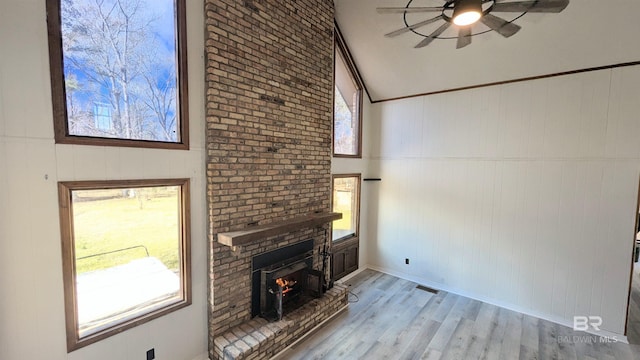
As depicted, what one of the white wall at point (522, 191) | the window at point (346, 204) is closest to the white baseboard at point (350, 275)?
the white wall at point (522, 191)

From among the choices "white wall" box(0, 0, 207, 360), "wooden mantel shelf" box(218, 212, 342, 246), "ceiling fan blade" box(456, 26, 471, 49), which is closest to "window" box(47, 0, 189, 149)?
"white wall" box(0, 0, 207, 360)

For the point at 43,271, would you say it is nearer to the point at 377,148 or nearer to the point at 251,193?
the point at 251,193

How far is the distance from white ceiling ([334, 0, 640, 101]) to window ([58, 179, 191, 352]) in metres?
3.61

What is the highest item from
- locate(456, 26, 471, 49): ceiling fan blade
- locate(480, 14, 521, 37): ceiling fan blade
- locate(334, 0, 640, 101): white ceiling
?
locate(334, 0, 640, 101): white ceiling

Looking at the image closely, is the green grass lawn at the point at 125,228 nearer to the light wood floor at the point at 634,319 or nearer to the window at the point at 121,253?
the window at the point at 121,253

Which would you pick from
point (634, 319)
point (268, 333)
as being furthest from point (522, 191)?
point (268, 333)

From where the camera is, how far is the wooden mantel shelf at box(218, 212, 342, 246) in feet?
9.25

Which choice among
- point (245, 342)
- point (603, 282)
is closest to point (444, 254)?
point (603, 282)

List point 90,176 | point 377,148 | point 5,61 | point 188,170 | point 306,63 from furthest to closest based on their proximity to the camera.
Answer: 1. point 377,148
2. point 306,63
3. point 188,170
4. point 90,176
5. point 5,61

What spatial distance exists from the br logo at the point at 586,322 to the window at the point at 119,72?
547 cm

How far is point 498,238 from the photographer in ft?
14.2

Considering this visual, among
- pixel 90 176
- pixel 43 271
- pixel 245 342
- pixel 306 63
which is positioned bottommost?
pixel 245 342

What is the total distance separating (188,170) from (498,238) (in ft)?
14.9

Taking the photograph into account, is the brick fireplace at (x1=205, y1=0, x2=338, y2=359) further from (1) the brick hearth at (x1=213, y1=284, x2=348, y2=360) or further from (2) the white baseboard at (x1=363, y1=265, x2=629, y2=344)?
(2) the white baseboard at (x1=363, y1=265, x2=629, y2=344)
